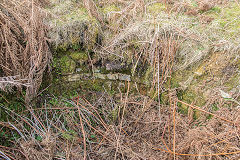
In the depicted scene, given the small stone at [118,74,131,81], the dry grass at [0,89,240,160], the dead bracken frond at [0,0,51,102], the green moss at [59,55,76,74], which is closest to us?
the dry grass at [0,89,240,160]

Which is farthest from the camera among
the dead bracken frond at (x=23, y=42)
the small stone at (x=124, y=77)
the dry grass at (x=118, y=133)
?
the small stone at (x=124, y=77)

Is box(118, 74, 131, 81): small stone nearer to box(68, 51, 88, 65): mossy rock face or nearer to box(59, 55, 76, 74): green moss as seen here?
box(68, 51, 88, 65): mossy rock face

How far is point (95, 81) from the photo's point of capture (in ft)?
9.20

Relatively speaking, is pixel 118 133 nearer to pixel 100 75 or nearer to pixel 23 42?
pixel 100 75

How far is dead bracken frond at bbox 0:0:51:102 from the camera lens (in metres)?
1.98

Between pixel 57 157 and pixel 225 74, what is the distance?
8.89 feet

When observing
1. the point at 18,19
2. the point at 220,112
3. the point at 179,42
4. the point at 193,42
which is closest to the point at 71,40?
the point at 18,19

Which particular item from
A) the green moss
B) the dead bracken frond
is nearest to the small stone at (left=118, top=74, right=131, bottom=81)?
the green moss

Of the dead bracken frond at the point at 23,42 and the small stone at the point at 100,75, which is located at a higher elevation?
the dead bracken frond at the point at 23,42

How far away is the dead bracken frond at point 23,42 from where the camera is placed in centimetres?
198

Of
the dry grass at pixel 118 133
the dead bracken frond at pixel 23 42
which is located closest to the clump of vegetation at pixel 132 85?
the dry grass at pixel 118 133

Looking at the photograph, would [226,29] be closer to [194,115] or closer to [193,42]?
[193,42]

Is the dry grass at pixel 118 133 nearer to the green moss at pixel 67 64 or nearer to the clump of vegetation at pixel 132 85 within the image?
the clump of vegetation at pixel 132 85

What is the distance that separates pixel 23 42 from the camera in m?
2.22
